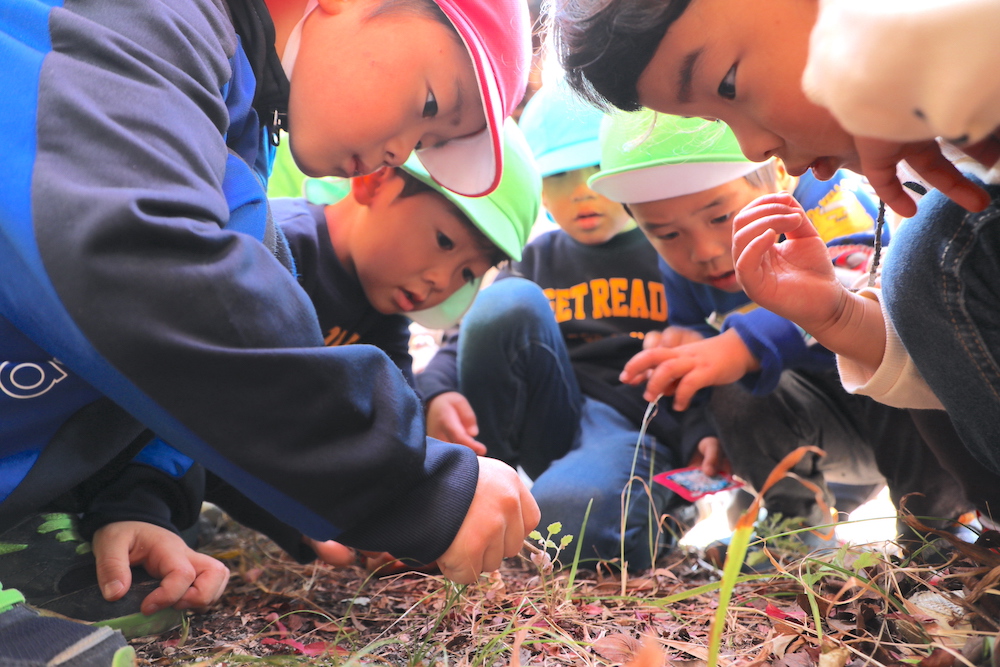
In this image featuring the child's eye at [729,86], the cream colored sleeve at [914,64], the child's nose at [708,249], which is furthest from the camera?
the child's nose at [708,249]

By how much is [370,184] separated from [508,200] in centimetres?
30

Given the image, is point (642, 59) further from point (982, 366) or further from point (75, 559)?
point (75, 559)

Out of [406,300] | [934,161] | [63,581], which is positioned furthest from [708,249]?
[63,581]

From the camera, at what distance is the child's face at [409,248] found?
1496mm

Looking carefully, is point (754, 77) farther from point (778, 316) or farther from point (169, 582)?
point (169, 582)

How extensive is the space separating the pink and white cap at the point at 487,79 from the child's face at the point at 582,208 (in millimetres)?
578

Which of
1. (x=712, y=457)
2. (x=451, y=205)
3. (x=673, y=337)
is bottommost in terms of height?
(x=712, y=457)

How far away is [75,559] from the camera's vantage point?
0.92 m

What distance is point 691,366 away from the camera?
139 cm

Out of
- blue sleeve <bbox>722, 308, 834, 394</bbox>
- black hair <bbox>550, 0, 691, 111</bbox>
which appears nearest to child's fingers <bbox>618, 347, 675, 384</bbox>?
blue sleeve <bbox>722, 308, 834, 394</bbox>

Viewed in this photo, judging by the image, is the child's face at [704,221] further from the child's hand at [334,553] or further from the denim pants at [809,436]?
the child's hand at [334,553]

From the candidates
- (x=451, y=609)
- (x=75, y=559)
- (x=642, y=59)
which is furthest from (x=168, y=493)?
(x=642, y=59)

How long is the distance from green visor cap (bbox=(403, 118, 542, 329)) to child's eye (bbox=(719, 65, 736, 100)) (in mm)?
661

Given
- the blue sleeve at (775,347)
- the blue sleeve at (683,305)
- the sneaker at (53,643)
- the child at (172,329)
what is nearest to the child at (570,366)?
the blue sleeve at (683,305)
